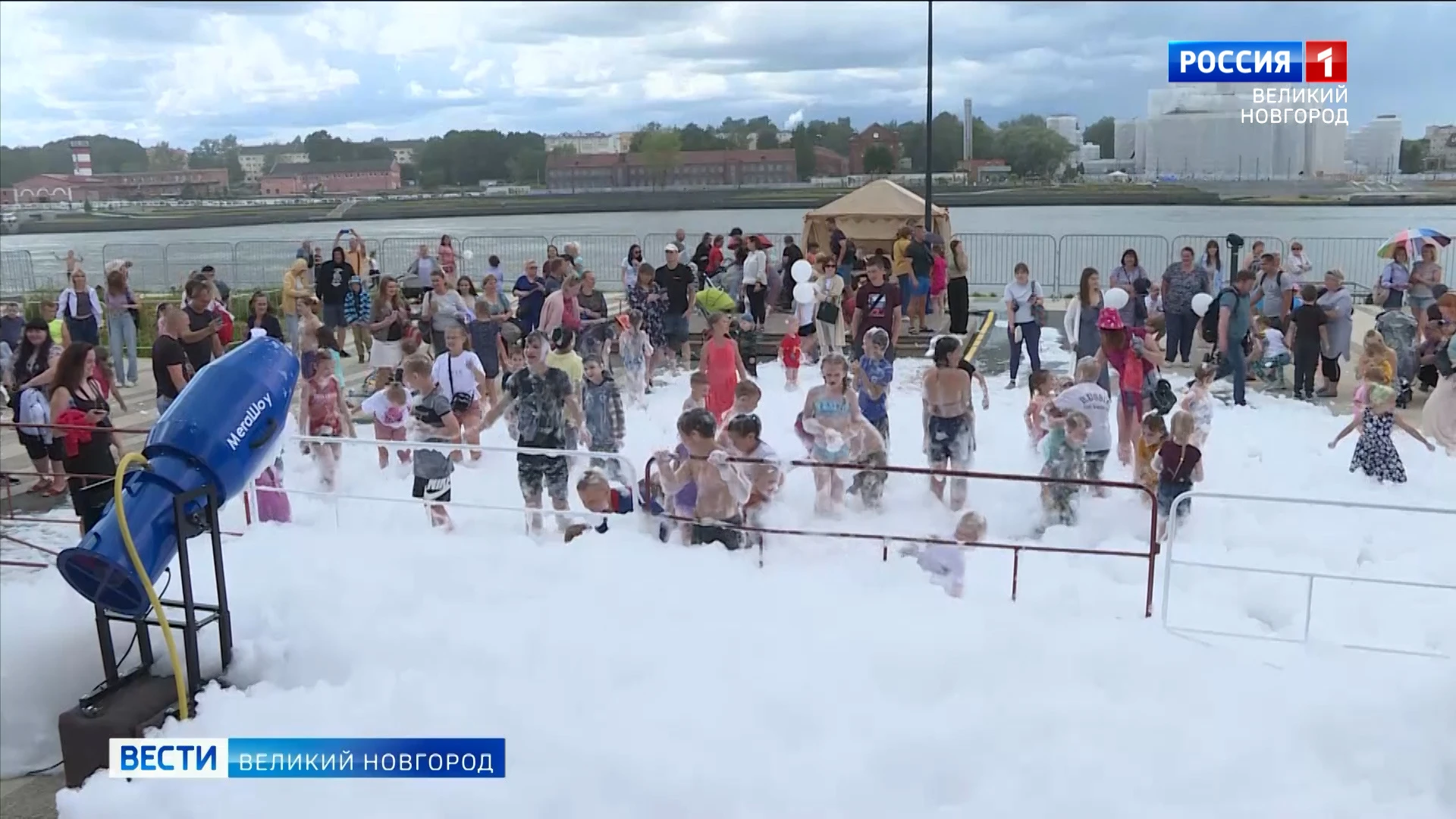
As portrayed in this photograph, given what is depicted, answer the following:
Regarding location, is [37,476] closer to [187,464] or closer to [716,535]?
[187,464]

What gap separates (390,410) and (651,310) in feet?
17.4

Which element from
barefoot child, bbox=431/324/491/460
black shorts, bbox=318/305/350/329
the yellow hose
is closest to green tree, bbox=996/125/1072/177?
black shorts, bbox=318/305/350/329

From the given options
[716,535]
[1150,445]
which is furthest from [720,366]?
[1150,445]

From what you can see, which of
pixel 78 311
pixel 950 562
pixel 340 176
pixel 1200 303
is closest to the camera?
pixel 950 562

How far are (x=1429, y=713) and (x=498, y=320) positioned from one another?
9351 mm

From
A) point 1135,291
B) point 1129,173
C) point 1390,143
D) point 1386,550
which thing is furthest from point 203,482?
point 1129,173

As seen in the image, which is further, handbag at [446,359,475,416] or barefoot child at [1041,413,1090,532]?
handbag at [446,359,475,416]

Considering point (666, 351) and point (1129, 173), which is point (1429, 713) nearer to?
point (666, 351)

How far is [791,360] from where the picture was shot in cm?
1224

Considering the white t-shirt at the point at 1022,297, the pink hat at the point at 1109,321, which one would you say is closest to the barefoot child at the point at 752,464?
the pink hat at the point at 1109,321

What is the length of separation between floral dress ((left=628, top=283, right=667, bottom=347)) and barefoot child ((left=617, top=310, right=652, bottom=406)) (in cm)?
23

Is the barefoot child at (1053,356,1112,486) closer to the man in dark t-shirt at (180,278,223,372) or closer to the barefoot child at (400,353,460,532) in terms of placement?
the barefoot child at (400,353,460,532)

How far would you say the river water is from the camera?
2416 centimetres
